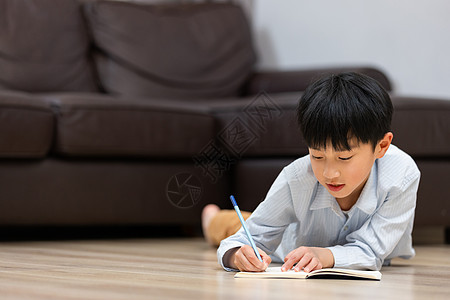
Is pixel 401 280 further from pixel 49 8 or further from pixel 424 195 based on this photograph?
pixel 49 8

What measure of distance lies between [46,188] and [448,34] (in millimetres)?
1542

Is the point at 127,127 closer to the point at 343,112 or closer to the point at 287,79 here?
the point at 287,79

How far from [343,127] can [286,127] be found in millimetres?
824

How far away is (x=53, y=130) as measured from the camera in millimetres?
1922

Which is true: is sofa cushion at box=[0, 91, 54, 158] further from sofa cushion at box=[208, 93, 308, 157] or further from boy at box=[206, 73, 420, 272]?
boy at box=[206, 73, 420, 272]

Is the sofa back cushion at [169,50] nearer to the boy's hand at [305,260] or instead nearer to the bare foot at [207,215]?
the bare foot at [207,215]

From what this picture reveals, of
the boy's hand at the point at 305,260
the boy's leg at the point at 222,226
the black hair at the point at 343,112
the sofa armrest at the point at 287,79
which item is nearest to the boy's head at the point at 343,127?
the black hair at the point at 343,112

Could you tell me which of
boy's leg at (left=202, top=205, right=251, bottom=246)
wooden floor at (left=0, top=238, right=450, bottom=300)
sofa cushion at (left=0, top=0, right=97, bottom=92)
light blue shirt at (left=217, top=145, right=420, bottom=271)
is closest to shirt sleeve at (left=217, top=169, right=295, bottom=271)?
light blue shirt at (left=217, top=145, right=420, bottom=271)

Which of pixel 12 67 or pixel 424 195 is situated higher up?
pixel 12 67

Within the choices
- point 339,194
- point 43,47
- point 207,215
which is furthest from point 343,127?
point 43,47

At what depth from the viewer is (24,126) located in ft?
6.08

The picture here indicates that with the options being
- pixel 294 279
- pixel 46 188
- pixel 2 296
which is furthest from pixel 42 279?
pixel 46 188

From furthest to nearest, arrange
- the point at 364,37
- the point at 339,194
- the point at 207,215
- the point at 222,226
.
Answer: the point at 364,37, the point at 207,215, the point at 222,226, the point at 339,194

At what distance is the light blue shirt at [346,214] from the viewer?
130cm
